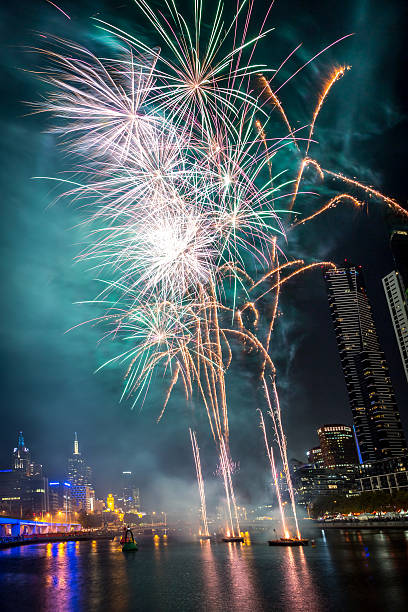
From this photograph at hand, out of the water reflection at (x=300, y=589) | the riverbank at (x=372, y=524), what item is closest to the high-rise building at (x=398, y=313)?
the riverbank at (x=372, y=524)

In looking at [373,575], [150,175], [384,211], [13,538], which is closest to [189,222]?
[150,175]

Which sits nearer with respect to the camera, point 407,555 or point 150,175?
point 150,175

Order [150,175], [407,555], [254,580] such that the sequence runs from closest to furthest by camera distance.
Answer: [150,175], [254,580], [407,555]

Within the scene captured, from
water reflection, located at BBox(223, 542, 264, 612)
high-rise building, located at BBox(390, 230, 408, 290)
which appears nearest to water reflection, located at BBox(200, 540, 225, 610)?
water reflection, located at BBox(223, 542, 264, 612)

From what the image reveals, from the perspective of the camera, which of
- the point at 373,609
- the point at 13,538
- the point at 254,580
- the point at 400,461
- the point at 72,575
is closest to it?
the point at 373,609

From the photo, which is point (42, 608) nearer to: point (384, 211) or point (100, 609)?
point (100, 609)

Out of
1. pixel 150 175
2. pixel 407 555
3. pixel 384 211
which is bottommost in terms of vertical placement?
pixel 407 555

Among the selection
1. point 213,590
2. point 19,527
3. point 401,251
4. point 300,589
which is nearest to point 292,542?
point 213,590

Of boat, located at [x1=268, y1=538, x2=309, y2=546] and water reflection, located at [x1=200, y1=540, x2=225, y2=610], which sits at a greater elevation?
water reflection, located at [x1=200, y1=540, x2=225, y2=610]

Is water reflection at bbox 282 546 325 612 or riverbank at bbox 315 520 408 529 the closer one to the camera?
water reflection at bbox 282 546 325 612

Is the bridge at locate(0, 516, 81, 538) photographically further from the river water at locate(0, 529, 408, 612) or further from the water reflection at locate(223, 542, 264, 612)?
the water reflection at locate(223, 542, 264, 612)

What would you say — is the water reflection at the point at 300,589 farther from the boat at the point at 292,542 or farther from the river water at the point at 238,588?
the boat at the point at 292,542
